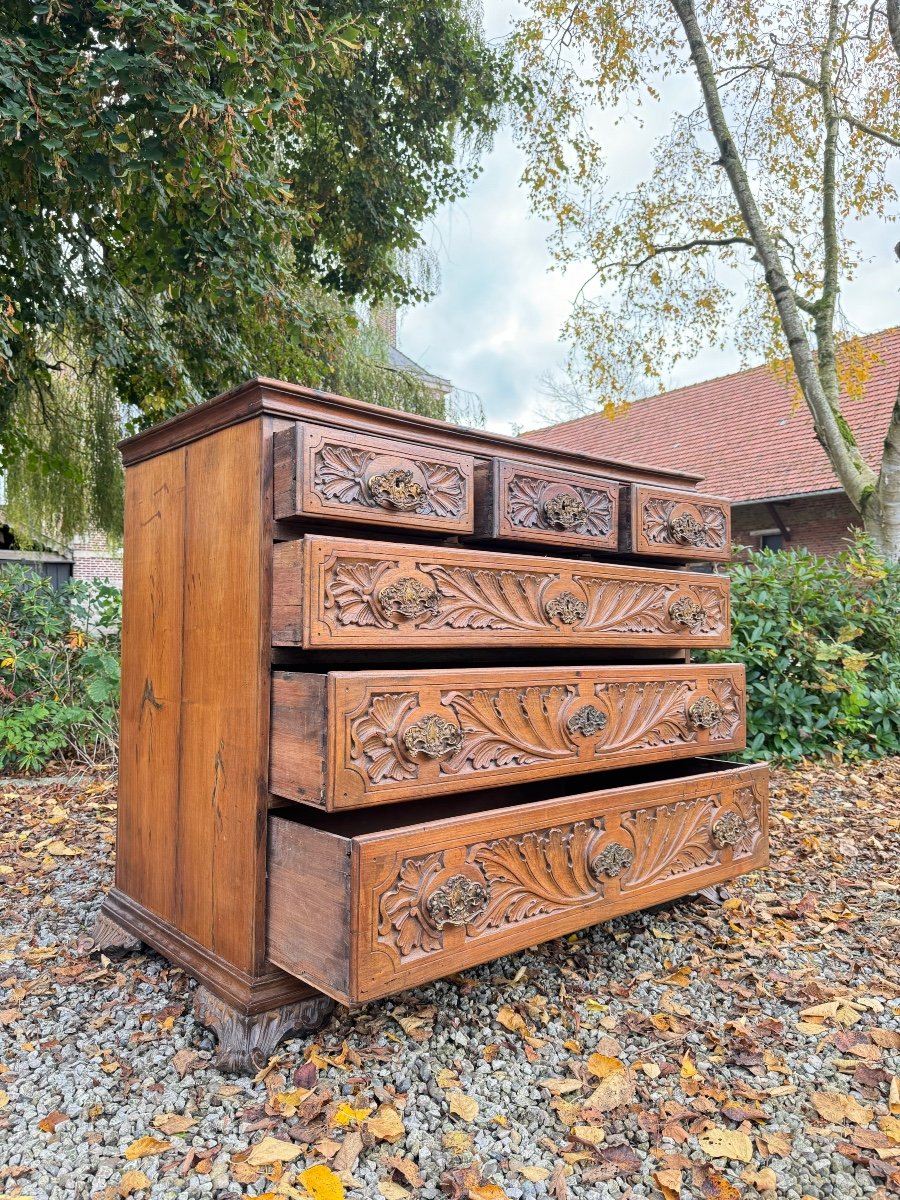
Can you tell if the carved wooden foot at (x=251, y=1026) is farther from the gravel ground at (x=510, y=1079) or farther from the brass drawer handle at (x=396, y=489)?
the brass drawer handle at (x=396, y=489)

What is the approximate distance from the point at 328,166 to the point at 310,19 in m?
2.18

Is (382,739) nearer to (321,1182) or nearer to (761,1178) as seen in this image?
(321,1182)

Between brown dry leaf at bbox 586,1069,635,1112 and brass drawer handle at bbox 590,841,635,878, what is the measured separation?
0.36 m

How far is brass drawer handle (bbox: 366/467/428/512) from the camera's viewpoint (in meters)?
1.33

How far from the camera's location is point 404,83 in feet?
16.4

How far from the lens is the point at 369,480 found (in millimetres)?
1325

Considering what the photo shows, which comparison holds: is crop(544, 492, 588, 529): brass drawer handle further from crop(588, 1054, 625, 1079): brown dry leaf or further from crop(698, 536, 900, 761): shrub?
crop(698, 536, 900, 761): shrub

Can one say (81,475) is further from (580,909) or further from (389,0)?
(580,909)

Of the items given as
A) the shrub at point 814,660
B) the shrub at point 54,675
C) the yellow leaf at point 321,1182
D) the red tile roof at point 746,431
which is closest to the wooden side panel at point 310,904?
the yellow leaf at point 321,1182

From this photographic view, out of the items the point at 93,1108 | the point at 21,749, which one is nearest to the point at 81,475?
the point at 21,749

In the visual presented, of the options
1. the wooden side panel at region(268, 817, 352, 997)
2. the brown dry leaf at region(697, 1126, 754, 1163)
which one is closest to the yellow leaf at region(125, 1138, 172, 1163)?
the wooden side panel at region(268, 817, 352, 997)

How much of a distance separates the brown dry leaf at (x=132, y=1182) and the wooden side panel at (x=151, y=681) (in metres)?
0.55

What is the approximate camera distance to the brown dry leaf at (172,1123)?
1143 millimetres

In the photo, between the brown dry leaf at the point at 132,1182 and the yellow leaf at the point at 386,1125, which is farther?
the yellow leaf at the point at 386,1125
